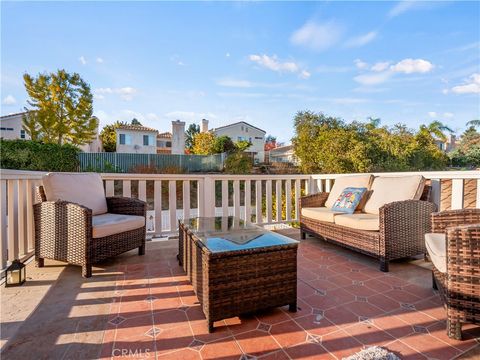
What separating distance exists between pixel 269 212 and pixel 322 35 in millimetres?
5877

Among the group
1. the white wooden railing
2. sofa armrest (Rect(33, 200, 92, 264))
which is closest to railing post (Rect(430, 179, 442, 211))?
the white wooden railing

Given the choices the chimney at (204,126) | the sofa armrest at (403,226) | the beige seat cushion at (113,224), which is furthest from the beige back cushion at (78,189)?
the chimney at (204,126)

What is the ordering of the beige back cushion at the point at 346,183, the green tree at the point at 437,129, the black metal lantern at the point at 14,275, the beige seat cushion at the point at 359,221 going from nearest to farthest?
the black metal lantern at the point at 14,275
the beige seat cushion at the point at 359,221
the beige back cushion at the point at 346,183
the green tree at the point at 437,129

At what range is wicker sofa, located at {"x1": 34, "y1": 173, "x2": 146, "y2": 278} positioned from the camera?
8.03ft

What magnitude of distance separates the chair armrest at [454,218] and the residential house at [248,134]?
915 inches

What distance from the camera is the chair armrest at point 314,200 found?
3781mm

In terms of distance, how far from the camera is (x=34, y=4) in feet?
13.9

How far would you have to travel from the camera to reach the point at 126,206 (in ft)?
10.5

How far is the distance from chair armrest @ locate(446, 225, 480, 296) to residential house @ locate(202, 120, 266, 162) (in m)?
23.8

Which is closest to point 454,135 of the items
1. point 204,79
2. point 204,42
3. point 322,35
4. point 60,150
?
point 322,35

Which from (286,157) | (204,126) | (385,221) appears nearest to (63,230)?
(385,221)

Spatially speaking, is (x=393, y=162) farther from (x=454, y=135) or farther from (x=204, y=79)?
(x=454, y=135)

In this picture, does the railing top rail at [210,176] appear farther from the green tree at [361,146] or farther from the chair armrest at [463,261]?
the green tree at [361,146]

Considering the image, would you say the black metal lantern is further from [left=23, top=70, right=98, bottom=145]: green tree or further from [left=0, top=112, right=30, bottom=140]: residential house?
[left=0, top=112, right=30, bottom=140]: residential house
